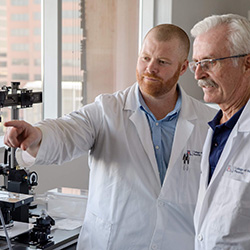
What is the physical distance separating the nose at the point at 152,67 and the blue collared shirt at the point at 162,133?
15 centimetres

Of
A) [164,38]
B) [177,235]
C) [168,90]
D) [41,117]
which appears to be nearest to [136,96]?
[168,90]

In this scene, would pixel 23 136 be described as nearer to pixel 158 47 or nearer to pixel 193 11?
pixel 158 47

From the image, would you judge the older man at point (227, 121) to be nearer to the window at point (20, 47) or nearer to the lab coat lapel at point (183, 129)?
the lab coat lapel at point (183, 129)

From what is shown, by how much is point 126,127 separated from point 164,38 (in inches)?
15.6

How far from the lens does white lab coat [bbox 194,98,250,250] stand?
1374 mm

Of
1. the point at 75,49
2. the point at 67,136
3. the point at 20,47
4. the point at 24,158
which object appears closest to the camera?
the point at 24,158

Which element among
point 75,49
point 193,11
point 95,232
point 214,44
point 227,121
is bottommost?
point 95,232

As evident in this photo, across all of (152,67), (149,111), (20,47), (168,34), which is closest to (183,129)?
(149,111)

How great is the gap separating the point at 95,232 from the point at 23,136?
59cm

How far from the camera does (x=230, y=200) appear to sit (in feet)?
4.59

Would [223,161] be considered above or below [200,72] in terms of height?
below

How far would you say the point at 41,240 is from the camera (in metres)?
1.88

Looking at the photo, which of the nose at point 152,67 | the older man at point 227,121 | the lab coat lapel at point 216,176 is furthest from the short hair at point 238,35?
the nose at point 152,67

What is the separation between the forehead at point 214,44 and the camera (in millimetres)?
1442
